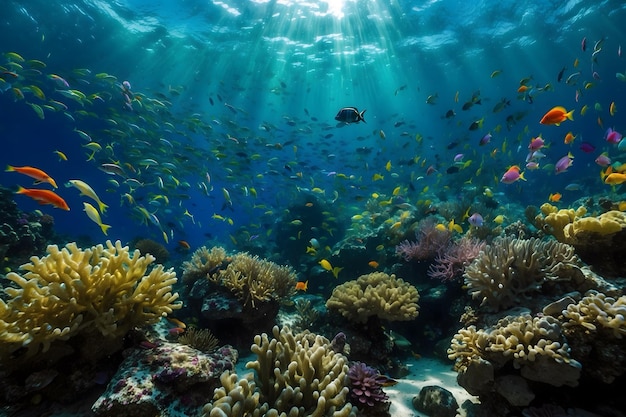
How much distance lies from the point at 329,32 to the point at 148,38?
45.3 feet

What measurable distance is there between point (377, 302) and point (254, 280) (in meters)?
2.33

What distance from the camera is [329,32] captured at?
2292 centimetres

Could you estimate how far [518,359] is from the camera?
2.78m

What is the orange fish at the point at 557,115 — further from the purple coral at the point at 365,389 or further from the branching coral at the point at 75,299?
the branching coral at the point at 75,299

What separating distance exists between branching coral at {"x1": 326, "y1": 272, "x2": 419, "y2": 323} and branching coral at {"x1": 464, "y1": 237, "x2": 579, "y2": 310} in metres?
1.10

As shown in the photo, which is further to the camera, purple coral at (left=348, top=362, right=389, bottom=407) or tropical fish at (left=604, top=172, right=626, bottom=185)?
tropical fish at (left=604, top=172, right=626, bottom=185)

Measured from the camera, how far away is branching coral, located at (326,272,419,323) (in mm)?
4621

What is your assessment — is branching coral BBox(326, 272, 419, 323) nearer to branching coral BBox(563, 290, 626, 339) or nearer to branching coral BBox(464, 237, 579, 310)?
branching coral BBox(464, 237, 579, 310)

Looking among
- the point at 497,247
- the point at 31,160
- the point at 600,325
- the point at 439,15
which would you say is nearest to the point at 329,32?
the point at 439,15

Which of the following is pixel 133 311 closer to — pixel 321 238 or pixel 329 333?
pixel 329 333

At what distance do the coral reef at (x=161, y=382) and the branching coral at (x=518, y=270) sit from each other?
3.51 meters

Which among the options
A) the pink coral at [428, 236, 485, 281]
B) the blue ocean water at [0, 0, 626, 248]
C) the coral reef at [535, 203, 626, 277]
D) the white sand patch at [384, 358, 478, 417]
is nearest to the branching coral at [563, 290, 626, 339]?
the white sand patch at [384, 358, 478, 417]

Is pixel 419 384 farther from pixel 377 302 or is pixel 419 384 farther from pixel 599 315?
pixel 599 315

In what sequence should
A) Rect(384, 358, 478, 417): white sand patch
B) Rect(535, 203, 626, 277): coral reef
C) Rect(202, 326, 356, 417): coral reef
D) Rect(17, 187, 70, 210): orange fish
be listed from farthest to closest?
Rect(17, 187, 70, 210): orange fish < Rect(535, 203, 626, 277): coral reef < Rect(384, 358, 478, 417): white sand patch < Rect(202, 326, 356, 417): coral reef
